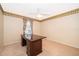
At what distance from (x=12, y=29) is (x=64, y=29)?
7.85 ft

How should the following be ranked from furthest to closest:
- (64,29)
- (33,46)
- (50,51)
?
(64,29) → (50,51) → (33,46)

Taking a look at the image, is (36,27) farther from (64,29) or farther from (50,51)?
(50,51)

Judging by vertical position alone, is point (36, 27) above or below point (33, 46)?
above

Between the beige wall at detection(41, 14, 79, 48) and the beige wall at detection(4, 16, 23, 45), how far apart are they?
118cm

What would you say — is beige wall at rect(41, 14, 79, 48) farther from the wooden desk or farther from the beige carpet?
the wooden desk

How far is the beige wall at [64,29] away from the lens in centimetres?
331

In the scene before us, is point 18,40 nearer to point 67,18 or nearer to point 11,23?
point 11,23

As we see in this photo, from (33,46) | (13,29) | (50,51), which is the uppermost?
(13,29)

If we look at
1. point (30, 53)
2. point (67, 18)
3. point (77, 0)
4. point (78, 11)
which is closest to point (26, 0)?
point (77, 0)

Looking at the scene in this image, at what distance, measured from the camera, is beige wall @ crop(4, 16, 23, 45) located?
3863mm

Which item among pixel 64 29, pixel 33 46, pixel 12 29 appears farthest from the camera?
pixel 12 29

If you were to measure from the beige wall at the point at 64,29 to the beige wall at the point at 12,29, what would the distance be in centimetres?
118

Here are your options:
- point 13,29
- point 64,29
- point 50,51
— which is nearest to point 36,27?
point 13,29

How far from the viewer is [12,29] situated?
13.3 ft
